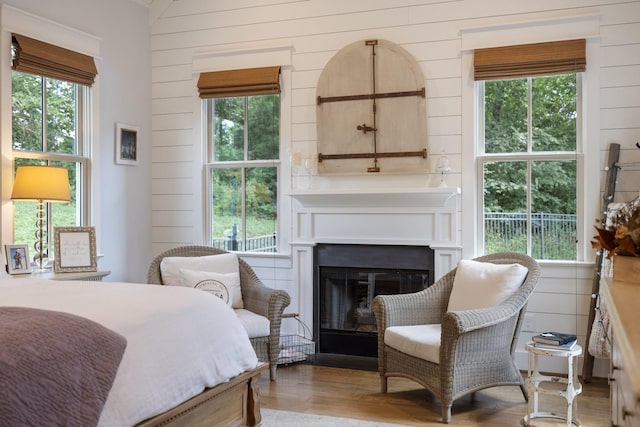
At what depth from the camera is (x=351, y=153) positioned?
4.94 metres

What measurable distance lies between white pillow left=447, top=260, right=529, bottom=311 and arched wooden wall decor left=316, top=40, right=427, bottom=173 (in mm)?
997

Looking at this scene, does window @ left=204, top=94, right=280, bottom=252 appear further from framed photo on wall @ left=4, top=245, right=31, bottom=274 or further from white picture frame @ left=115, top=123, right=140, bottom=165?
framed photo on wall @ left=4, top=245, right=31, bottom=274

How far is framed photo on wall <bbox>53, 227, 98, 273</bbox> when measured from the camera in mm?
4480

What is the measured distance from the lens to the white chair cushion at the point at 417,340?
3.59 metres

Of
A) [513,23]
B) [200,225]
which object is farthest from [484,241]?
[200,225]

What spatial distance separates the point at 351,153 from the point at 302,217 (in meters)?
0.66

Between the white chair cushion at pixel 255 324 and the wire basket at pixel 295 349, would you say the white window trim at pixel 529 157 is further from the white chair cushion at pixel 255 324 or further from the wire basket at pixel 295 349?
the white chair cushion at pixel 255 324

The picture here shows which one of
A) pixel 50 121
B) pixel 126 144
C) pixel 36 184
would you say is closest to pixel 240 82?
pixel 126 144

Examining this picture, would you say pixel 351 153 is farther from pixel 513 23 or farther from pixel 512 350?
pixel 512 350

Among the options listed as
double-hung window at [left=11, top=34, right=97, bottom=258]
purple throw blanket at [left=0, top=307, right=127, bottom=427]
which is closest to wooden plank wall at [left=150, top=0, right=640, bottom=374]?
double-hung window at [left=11, top=34, right=97, bottom=258]

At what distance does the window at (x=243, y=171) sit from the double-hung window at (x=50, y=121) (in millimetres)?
1063

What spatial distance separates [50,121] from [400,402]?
128 inches

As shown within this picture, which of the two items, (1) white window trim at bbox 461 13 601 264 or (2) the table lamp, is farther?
(1) white window trim at bbox 461 13 601 264

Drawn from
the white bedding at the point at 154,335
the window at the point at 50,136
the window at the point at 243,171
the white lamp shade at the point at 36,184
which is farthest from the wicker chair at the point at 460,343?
the window at the point at 50,136
